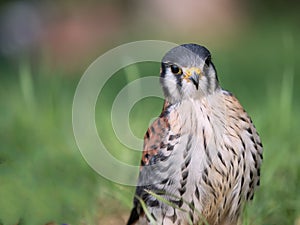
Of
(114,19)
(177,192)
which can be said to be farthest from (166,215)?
(114,19)

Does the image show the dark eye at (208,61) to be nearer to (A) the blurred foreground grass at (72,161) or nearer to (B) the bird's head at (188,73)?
(B) the bird's head at (188,73)

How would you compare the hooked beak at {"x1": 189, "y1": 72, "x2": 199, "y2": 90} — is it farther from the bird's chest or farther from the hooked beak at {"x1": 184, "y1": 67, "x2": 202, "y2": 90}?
the bird's chest

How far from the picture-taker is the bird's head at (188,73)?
12.9ft

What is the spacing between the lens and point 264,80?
9.27m

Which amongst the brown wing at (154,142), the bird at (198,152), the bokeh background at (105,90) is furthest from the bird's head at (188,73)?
the bokeh background at (105,90)

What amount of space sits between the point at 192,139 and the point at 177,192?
0.81ft

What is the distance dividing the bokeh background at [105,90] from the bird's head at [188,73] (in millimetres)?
607

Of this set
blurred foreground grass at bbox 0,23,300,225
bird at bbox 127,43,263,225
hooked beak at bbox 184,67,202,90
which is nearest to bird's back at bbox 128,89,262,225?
bird at bbox 127,43,263,225

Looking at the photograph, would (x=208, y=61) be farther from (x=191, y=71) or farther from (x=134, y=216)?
(x=134, y=216)

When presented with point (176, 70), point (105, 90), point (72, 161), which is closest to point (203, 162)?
point (176, 70)

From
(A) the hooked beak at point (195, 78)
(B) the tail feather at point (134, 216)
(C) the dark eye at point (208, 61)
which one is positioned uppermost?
(C) the dark eye at point (208, 61)

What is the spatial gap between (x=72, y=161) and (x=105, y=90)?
2608 millimetres

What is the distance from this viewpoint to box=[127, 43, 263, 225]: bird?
3896mm

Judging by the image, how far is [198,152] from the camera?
3.88 metres
